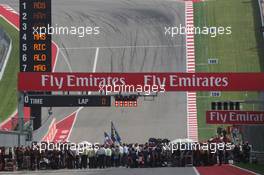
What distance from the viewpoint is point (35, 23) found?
42.7m

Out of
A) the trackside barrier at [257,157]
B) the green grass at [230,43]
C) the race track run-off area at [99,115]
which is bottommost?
the trackside barrier at [257,157]

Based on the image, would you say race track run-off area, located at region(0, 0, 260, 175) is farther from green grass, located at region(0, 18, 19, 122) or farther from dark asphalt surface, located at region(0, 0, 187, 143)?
green grass, located at region(0, 18, 19, 122)

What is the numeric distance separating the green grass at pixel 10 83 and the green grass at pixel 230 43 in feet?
44.7

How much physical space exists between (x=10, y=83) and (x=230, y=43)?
18688mm

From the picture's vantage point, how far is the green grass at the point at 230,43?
58.1m

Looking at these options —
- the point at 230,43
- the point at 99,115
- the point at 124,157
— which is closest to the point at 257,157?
the point at 124,157

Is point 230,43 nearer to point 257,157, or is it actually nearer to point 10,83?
point 10,83

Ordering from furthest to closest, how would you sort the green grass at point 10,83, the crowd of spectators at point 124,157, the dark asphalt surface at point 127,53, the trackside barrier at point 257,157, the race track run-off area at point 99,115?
the green grass at point 10,83
the dark asphalt surface at point 127,53
the race track run-off area at point 99,115
the trackside barrier at point 257,157
the crowd of spectators at point 124,157

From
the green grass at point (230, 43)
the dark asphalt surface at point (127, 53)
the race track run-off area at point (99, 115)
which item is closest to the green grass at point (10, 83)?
the race track run-off area at point (99, 115)

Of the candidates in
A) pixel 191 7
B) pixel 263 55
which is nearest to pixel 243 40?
pixel 263 55

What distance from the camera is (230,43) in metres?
66.4

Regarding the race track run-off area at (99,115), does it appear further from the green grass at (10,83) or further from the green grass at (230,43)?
the green grass at (10,83)

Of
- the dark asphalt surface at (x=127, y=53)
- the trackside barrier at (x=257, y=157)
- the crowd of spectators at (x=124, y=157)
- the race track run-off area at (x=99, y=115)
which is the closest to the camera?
the crowd of spectators at (x=124, y=157)

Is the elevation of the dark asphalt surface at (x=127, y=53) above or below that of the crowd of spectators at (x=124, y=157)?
above
